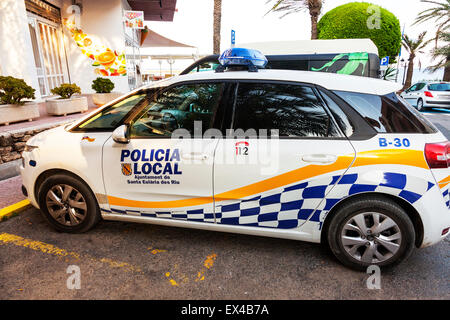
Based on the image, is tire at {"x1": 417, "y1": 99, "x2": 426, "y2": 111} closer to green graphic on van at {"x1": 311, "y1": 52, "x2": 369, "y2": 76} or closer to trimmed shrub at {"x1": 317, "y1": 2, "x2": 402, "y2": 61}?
trimmed shrub at {"x1": 317, "y1": 2, "x2": 402, "y2": 61}

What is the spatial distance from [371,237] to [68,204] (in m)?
2.71

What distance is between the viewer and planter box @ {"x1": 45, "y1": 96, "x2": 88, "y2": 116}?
7102 mm

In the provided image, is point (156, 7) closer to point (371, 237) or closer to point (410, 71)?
point (371, 237)

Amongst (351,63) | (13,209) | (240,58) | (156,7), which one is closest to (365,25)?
(351,63)

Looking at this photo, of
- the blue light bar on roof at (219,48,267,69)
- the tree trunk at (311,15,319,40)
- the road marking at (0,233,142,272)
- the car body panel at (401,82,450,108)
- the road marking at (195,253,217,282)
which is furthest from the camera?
the tree trunk at (311,15,319,40)

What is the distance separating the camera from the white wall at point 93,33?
12.1 m

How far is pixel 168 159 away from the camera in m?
2.59

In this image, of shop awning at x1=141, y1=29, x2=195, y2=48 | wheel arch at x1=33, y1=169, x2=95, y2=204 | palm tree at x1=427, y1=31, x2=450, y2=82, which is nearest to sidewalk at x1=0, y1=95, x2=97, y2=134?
wheel arch at x1=33, y1=169, x2=95, y2=204

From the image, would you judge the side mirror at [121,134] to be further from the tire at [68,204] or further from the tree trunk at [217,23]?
the tree trunk at [217,23]

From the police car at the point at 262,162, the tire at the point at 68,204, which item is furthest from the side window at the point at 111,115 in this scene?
the tire at the point at 68,204

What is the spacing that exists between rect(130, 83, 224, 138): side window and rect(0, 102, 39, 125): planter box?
4521 millimetres

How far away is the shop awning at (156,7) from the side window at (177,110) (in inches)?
575

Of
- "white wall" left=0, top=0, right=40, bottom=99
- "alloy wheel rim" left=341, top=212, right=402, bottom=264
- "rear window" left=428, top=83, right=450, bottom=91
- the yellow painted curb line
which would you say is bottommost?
the yellow painted curb line
